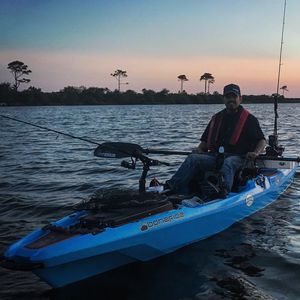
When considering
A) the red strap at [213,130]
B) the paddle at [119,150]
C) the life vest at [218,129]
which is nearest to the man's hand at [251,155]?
the life vest at [218,129]

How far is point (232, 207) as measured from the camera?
6641 mm

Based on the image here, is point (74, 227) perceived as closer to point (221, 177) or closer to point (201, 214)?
point (201, 214)

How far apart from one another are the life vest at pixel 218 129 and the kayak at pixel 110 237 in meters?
1.16

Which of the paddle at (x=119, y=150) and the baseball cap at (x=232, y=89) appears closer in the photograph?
the paddle at (x=119, y=150)

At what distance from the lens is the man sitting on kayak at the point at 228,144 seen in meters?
6.92

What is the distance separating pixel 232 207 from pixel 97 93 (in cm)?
8991

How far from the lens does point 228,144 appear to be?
734 cm

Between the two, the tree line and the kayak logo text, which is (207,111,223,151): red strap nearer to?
the kayak logo text

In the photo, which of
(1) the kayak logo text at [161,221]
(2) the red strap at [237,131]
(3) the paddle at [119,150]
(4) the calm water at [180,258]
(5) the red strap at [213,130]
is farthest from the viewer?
(5) the red strap at [213,130]

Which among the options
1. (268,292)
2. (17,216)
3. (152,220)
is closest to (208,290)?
(268,292)

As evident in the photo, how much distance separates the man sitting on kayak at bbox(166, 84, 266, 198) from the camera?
6.92 m

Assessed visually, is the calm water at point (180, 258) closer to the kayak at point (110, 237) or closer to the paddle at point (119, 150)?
the kayak at point (110, 237)

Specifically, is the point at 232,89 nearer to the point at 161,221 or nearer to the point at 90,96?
the point at 161,221

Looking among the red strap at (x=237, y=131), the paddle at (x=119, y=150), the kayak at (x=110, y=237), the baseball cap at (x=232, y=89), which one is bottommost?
A: the kayak at (x=110, y=237)
